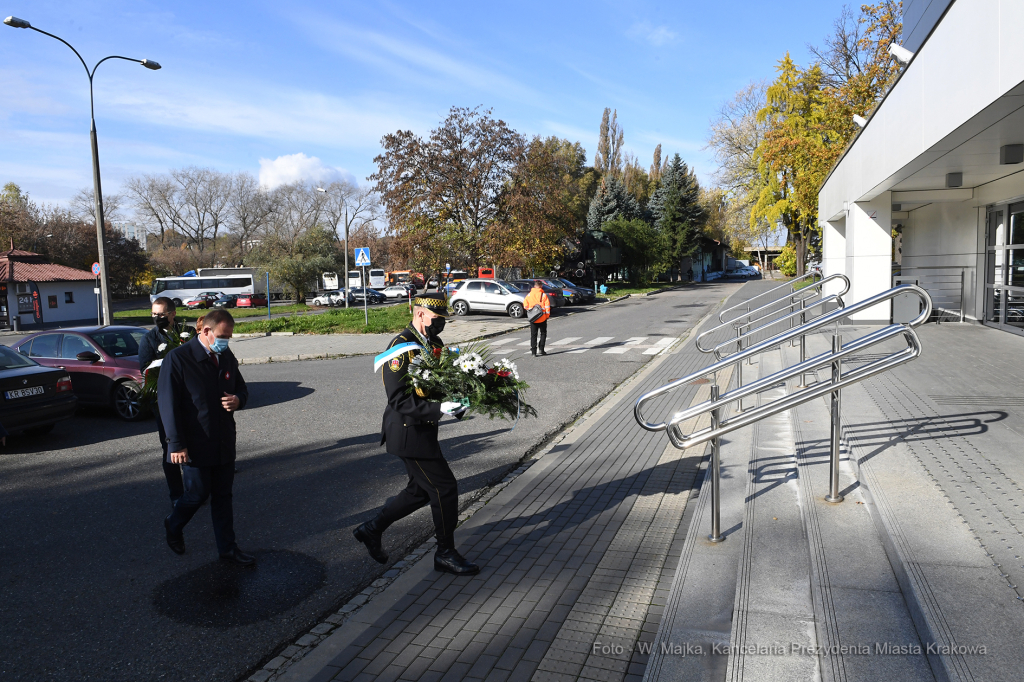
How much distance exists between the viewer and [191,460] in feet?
15.7

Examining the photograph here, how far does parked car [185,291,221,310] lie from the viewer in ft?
193

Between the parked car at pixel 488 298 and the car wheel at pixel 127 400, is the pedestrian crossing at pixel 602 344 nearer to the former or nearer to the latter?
the car wheel at pixel 127 400

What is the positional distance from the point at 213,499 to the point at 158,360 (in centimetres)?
321

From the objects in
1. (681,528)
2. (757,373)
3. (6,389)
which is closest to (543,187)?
(757,373)

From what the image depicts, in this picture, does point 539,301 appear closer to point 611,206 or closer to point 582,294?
point 582,294

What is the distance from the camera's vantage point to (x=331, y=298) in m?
55.9

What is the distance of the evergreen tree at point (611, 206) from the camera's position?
6925 centimetres

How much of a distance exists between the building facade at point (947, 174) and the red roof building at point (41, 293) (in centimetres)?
3958

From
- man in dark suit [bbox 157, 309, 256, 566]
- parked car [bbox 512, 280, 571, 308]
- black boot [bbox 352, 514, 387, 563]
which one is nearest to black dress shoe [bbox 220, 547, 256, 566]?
man in dark suit [bbox 157, 309, 256, 566]

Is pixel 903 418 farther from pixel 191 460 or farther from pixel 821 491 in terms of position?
pixel 191 460

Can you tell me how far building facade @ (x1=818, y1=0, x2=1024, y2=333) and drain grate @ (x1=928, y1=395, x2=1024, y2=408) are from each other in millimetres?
3061

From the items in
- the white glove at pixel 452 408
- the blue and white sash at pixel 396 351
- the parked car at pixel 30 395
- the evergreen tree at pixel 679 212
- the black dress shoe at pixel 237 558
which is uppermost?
the evergreen tree at pixel 679 212

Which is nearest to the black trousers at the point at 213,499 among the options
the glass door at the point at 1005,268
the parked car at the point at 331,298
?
the glass door at the point at 1005,268

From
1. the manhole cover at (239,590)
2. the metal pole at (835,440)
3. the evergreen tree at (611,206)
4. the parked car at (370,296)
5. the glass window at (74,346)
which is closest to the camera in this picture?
the manhole cover at (239,590)
